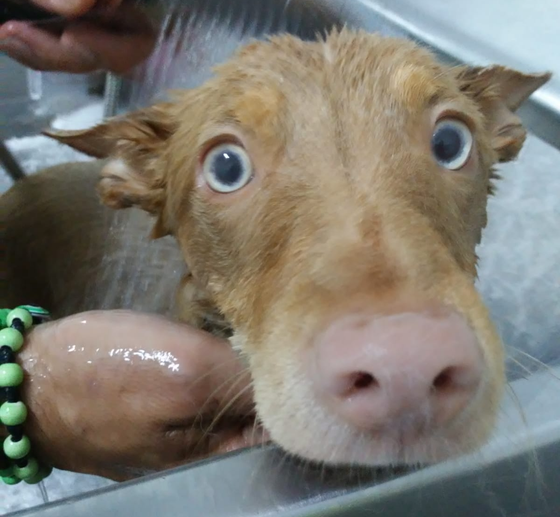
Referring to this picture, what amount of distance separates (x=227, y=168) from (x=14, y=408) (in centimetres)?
82

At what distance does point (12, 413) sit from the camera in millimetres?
1692

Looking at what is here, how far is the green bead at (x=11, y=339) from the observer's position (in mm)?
1785

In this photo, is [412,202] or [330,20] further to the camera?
[330,20]

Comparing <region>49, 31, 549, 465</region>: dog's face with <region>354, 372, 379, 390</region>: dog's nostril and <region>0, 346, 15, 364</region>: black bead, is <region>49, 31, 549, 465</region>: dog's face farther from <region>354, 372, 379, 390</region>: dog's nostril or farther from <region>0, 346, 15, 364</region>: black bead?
<region>0, 346, 15, 364</region>: black bead

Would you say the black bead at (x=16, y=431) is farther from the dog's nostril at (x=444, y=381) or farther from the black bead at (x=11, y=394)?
the dog's nostril at (x=444, y=381)

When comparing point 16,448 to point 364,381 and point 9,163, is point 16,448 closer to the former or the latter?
point 364,381

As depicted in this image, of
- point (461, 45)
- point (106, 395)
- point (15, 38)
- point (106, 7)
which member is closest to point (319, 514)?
point (106, 395)

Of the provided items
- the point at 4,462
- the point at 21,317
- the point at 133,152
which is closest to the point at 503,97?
the point at 133,152

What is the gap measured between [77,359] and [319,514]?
89 cm

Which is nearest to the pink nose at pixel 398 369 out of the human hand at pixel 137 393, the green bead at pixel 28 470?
the human hand at pixel 137 393

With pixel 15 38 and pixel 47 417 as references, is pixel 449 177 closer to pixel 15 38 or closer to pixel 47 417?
pixel 47 417

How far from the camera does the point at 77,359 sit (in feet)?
5.90

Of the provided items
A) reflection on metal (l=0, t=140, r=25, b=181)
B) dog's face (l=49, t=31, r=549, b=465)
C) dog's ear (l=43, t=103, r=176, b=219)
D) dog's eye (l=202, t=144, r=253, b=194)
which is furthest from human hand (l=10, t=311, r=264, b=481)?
reflection on metal (l=0, t=140, r=25, b=181)

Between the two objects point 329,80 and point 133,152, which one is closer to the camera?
point 329,80
